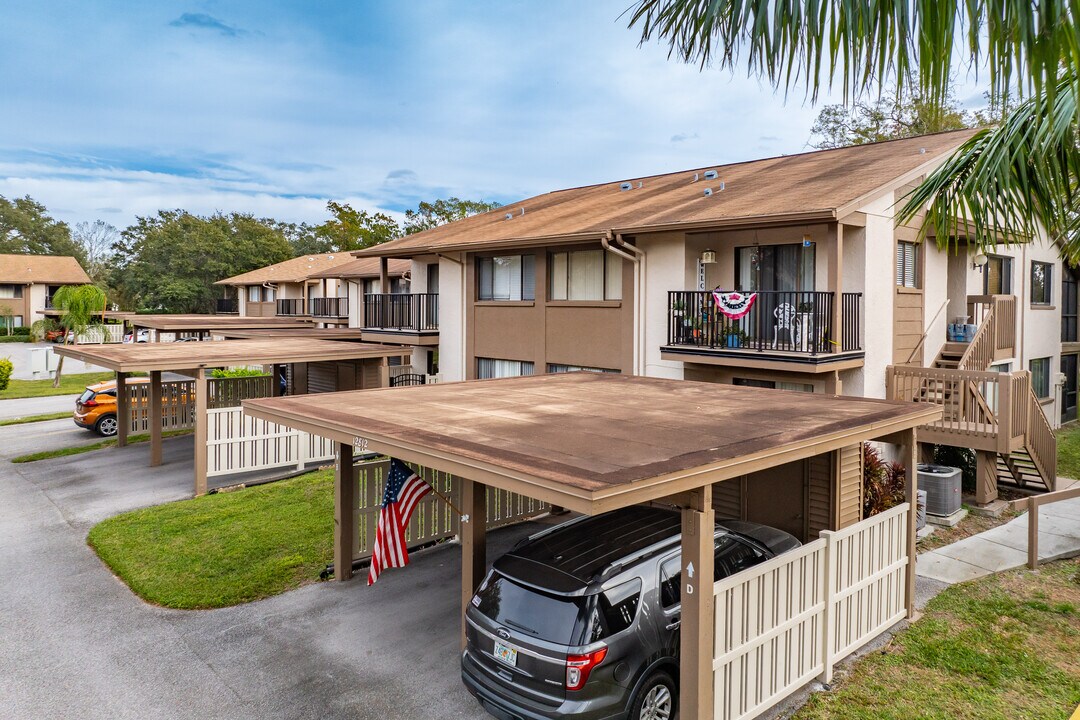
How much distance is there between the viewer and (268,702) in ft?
21.1

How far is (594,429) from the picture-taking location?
6629mm

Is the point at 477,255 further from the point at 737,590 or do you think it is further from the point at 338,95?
the point at 338,95

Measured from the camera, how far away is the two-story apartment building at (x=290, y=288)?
1613 inches

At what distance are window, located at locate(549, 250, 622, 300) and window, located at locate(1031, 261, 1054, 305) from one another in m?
12.7

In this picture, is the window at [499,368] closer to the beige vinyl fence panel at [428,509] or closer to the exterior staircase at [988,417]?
the beige vinyl fence panel at [428,509]

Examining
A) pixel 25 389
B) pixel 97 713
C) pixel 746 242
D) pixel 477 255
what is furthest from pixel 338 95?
pixel 97 713

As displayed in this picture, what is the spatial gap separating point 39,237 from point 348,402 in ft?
303

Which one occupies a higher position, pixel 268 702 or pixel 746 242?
pixel 746 242

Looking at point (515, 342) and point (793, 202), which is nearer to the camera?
point (793, 202)

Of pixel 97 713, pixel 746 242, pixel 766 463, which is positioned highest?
pixel 746 242

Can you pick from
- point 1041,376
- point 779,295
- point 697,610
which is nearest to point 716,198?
point 779,295

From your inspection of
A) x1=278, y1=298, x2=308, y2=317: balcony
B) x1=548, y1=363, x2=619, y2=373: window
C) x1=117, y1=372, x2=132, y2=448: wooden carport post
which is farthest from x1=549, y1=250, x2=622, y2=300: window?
x1=278, y1=298, x2=308, y2=317: balcony

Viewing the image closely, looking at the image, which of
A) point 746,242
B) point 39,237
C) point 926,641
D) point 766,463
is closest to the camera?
point 766,463

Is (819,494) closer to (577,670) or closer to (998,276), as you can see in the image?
(577,670)
